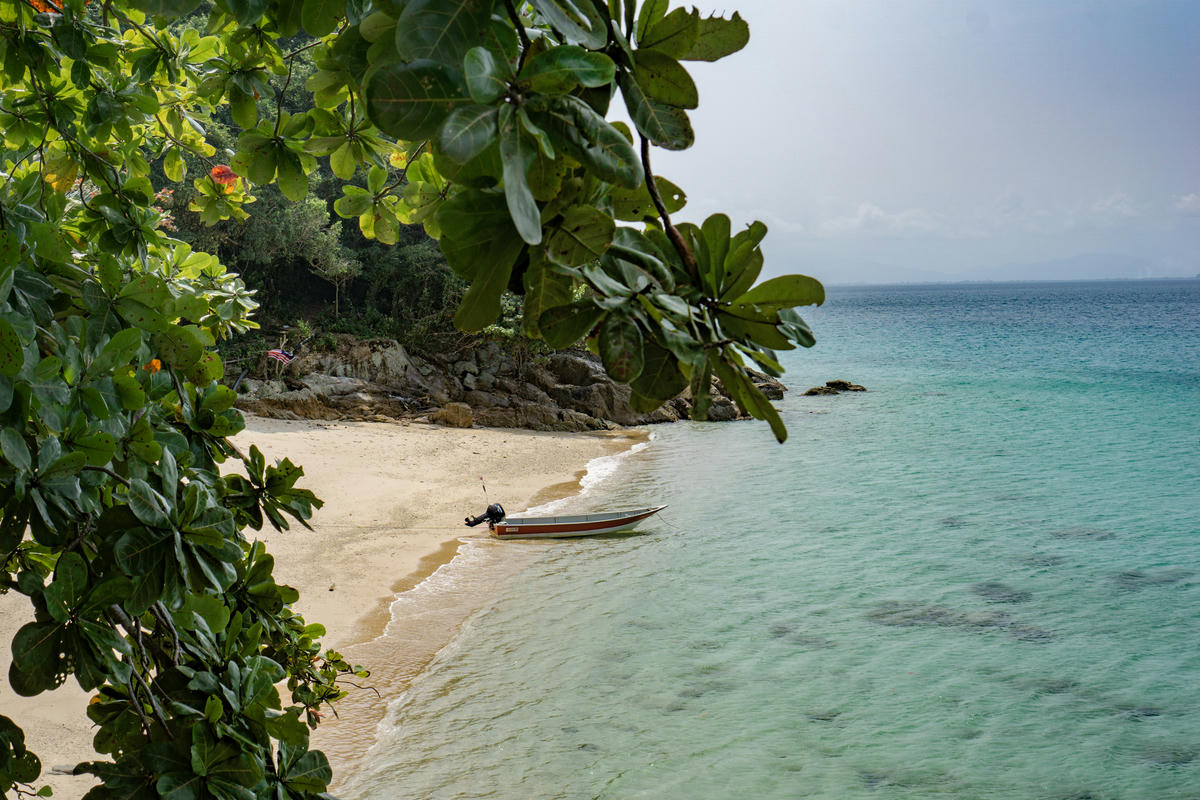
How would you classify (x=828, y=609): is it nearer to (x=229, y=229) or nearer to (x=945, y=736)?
(x=945, y=736)

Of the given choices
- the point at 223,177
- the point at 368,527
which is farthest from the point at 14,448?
the point at 368,527

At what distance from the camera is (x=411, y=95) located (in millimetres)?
806

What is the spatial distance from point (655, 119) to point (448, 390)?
20.6 m

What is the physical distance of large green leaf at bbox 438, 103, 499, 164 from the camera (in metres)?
0.72

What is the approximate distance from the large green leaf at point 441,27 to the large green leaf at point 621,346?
0.31 m

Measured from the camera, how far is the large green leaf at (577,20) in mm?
785

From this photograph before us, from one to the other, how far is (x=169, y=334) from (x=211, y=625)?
25.0 inches

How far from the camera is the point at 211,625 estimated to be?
63.7 inches

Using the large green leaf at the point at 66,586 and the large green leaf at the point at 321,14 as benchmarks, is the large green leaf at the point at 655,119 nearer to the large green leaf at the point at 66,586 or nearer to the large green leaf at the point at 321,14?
the large green leaf at the point at 321,14

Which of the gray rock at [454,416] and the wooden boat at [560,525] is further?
the gray rock at [454,416]

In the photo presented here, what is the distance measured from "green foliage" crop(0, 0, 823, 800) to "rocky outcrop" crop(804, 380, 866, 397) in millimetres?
27197

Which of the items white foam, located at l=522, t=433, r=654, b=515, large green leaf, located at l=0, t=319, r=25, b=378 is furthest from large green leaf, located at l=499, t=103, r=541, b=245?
white foam, located at l=522, t=433, r=654, b=515

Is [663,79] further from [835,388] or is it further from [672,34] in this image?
[835,388]

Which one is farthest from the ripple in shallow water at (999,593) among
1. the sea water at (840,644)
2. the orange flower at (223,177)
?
the orange flower at (223,177)
